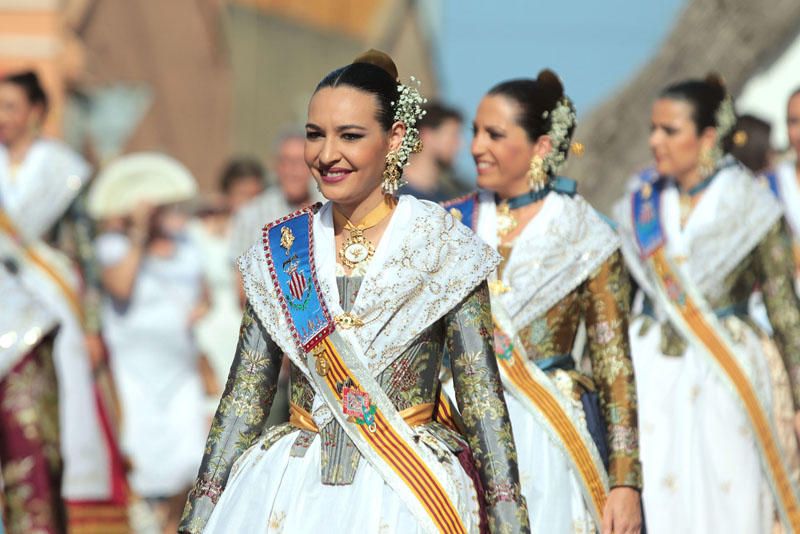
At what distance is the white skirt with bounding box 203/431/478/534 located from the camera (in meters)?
4.64

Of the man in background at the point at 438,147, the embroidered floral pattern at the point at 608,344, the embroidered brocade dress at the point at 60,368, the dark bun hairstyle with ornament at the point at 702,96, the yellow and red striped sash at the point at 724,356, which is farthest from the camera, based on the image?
the man in background at the point at 438,147

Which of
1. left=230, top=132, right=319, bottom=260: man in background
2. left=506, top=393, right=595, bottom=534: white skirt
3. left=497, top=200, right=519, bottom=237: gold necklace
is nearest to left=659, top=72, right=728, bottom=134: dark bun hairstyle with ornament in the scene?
left=497, top=200, right=519, bottom=237: gold necklace

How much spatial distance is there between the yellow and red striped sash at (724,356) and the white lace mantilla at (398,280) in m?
2.97

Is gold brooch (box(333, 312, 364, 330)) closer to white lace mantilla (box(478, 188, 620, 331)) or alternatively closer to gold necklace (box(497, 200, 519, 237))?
white lace mantilla (box(478, 188, 620, 331))

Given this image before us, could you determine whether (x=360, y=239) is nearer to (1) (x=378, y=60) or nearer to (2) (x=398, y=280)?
(2) (x=398, y=280)

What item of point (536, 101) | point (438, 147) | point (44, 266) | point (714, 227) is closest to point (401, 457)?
point (536, 101)

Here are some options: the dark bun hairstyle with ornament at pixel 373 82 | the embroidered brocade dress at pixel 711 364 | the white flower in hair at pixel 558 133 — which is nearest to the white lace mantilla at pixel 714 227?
the embroidered brocade dress at pixel 711 364

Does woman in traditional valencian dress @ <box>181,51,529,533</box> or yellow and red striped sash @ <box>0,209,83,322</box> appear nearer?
woman in traditional valencian dress @ <box>181,51,529,533</box>

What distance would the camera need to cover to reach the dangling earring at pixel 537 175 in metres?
6.53

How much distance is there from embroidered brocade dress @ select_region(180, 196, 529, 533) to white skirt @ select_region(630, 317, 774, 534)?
292 centimetres

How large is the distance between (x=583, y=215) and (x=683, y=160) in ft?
5.50

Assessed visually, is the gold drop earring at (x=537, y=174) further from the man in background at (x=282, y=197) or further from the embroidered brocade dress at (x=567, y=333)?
the man in background at (x=282, y=197)

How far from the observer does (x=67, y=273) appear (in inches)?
341

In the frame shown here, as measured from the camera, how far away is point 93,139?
724 inches
